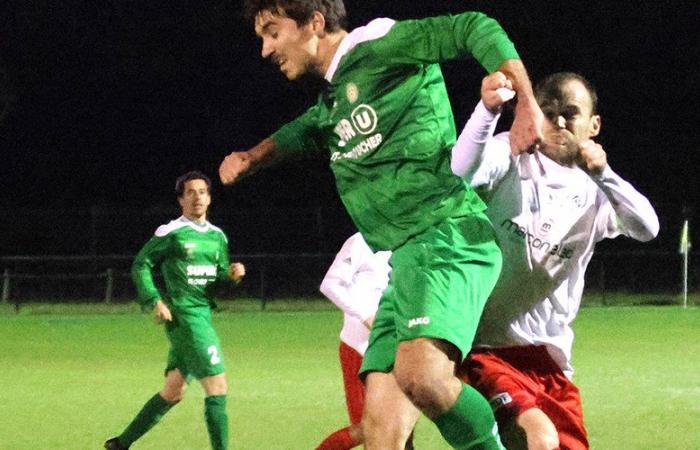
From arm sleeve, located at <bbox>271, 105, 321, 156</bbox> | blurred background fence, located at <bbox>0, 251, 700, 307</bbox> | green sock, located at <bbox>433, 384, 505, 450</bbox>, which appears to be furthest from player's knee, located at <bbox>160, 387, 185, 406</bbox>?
blurred background fence, located at <bbox>0, 251, 700, 307</bbox>

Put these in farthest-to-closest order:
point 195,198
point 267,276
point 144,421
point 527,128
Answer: point 267,276 → point 195,198 → point 144,421 → point 527,128

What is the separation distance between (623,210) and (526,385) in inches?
29.8

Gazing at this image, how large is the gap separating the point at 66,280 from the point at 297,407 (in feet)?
56.8

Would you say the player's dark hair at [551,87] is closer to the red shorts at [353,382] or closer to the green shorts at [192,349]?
the red shorts at [353,382]

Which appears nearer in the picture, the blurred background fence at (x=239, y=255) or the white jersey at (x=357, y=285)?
the white jersey at (x=357, y=285)

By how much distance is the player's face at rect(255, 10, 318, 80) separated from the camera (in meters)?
4.64

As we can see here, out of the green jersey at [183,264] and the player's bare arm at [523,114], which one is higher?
the player's bare arm at [523,114]

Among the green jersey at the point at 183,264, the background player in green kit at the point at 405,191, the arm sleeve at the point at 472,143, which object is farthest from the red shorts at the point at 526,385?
the green jersey at the point at 183,264

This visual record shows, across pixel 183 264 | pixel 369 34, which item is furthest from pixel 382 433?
pixel 183 264

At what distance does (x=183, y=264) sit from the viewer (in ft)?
29.9

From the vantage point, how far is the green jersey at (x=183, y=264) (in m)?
9.00

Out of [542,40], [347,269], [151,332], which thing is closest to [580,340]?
[151,332]

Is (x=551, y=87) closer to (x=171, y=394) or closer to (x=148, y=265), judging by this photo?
(x=171, y=394)

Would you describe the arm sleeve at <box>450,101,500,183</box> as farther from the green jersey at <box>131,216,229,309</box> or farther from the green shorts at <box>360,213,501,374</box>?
the green jersey at <box>131,216,229,309</box>
